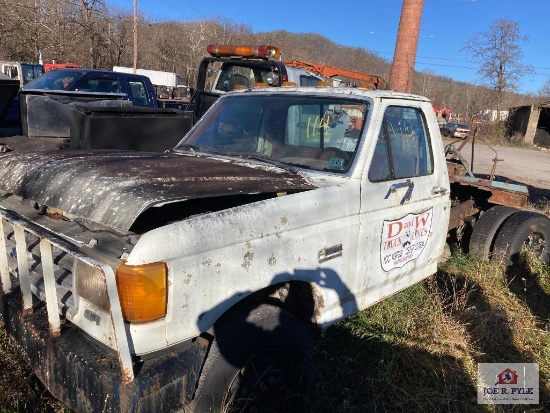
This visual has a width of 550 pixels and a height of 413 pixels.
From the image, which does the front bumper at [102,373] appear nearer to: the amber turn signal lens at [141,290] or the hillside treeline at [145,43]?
the amber turn signal lens at [141,290]

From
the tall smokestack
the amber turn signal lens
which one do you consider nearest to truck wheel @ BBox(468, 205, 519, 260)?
the amber turn signal lens

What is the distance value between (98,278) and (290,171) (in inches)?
55.9

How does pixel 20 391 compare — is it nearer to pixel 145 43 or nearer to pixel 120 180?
pixel 120 180

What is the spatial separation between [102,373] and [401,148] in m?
2.48

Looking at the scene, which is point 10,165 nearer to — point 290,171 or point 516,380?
point 290,171

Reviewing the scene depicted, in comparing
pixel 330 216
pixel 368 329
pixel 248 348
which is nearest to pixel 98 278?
pixel 248 348

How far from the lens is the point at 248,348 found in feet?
7.54

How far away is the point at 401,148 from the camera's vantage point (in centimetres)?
336

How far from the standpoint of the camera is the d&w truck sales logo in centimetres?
310

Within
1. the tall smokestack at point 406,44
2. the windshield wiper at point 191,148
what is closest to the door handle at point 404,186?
the windshield wiper at point 191,148

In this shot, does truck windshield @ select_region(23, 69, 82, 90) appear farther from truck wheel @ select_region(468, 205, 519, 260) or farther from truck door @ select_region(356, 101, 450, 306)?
truck wheel @ select_region(468, 205, 519, 260)

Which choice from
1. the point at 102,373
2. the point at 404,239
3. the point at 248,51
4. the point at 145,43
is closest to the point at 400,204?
the point at 404,239

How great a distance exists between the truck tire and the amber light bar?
16.0ft

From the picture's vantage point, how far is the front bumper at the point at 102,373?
1854 millimetres
